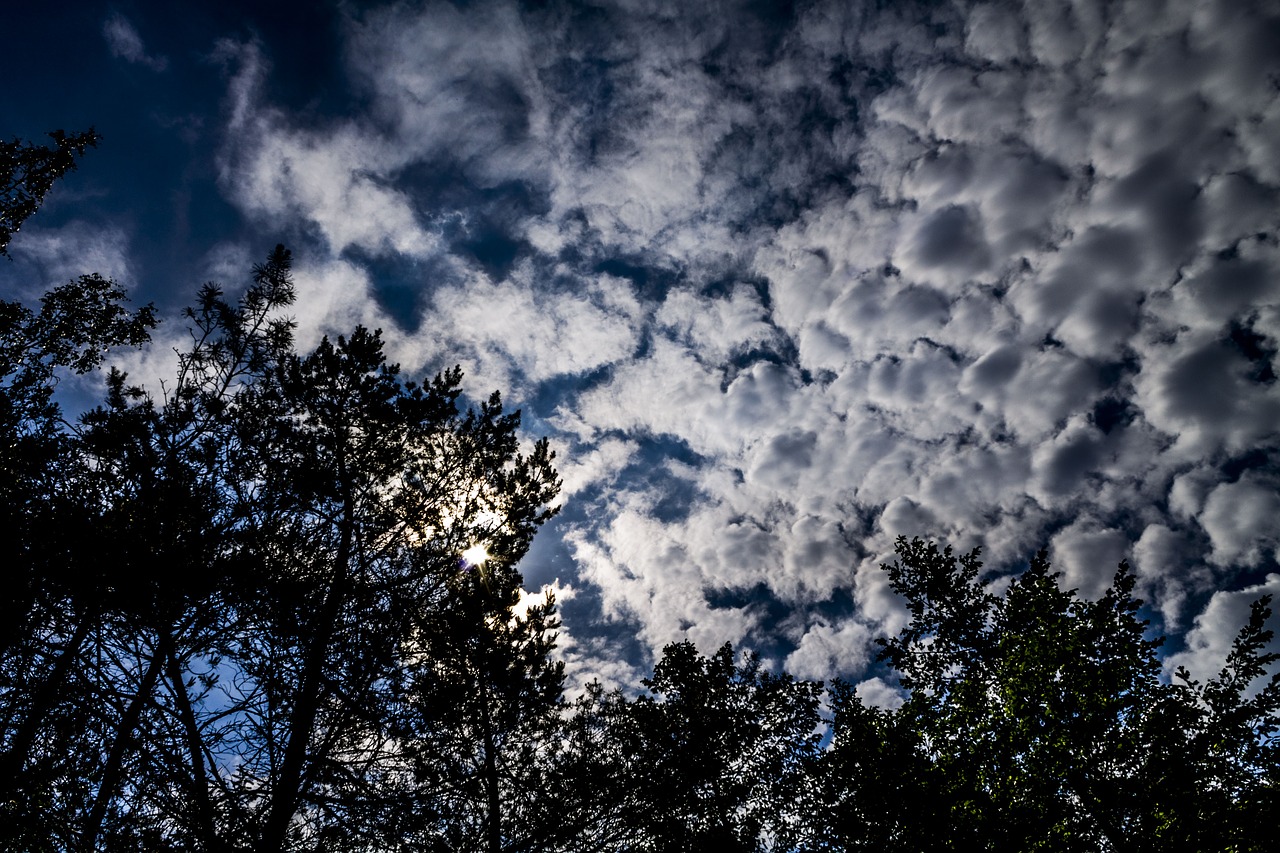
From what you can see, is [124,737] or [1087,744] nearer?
[124,737]

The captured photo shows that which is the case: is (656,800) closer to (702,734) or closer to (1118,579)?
(702,734)

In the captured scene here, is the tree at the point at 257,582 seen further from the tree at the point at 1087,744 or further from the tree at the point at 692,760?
the tree at the point at 1087,744

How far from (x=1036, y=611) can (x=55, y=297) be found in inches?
944

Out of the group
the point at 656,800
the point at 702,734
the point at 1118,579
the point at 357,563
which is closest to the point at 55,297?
the point at 357,563

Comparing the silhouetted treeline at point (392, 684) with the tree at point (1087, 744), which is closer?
the silhouetted treeline at point (392, 684)

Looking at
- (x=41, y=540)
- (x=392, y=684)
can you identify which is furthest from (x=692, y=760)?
(x=41, y=540)

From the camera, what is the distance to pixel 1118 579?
551 inches

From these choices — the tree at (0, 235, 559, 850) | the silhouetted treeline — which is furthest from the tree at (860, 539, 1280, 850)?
the tree at (0, 235, 559, 850)

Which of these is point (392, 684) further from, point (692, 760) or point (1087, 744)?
point (1087, 744)

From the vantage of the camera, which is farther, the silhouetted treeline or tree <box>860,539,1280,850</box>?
tree <box>860,539,1280,850</box>

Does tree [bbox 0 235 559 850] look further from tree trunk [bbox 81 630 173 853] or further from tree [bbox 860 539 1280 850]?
tree [bbox 860 539 1280 850]

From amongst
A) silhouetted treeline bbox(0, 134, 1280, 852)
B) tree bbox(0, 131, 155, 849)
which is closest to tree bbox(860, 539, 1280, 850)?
silhouetted treeline bbox(0, 134, 1280, 852)

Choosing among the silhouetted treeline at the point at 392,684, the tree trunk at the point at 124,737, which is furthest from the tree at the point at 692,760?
the tree trunk at the point at 124,737

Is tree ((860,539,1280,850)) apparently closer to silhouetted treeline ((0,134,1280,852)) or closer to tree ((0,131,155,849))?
silhouetted treeline ((0,134,1280,852))
